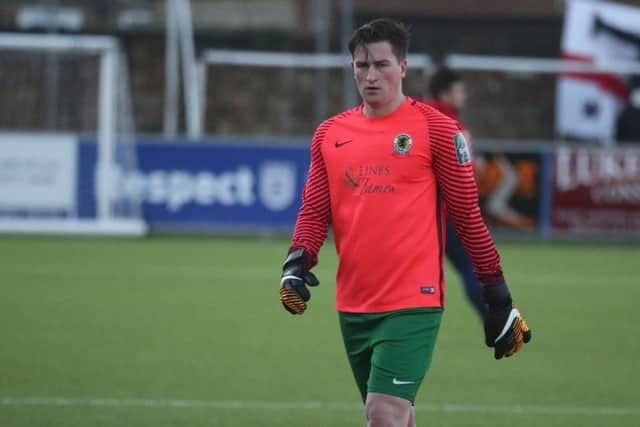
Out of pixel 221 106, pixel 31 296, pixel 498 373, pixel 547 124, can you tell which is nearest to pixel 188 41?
pixel 221 106

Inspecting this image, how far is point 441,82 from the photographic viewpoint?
1009cm

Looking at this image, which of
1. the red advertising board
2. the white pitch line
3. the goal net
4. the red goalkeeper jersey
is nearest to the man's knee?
the red goalkeeper jersey

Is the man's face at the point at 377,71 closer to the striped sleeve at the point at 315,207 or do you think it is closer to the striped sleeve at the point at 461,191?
the striped sleeve at the point at 461,191

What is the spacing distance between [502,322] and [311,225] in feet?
2.91

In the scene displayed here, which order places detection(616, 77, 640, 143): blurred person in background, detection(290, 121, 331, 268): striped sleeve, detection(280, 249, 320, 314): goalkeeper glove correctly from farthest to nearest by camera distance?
detection(616, 77, 640, 143): blurred person in background → detection(290, 121, 331, 268): striped sleeve → detection(280, 249, 320, 314): goalkeeper glove

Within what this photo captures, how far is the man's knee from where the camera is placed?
528cm

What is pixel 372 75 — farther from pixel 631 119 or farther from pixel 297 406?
pixel 631 119

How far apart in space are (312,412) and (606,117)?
1847 cm

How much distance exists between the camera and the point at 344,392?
874cm

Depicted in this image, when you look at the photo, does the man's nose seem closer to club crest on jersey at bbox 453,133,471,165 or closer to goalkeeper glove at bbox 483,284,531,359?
club crest on jersey at bbox 453,133,471,165

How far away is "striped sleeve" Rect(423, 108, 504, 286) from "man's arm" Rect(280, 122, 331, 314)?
0.49m

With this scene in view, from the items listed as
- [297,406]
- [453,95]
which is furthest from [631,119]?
[297,406]

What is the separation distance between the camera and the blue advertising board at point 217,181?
2019cm

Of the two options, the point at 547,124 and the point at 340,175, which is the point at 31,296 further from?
the point at 547,124
